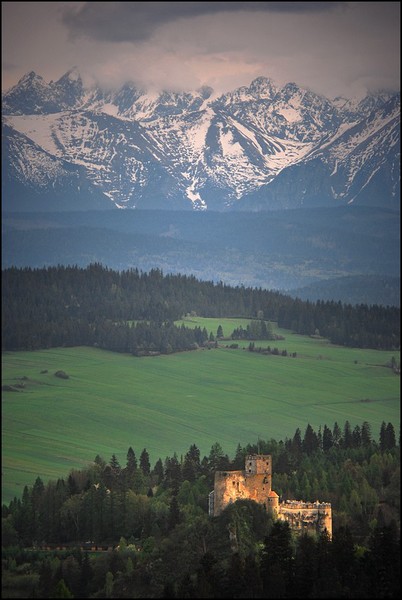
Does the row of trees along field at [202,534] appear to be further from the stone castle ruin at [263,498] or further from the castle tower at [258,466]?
the castle tower at [258,466]

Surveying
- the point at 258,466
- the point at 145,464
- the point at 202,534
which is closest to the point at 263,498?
the point at 258,466

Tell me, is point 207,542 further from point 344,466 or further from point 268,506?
point 344,466

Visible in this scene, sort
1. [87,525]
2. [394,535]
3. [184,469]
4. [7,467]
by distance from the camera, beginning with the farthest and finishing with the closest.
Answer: [7,467] → [184,469] → [87,525] → [394,535]

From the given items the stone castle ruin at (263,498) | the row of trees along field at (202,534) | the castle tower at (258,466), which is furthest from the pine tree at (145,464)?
the stone castle ruin at (263,498)

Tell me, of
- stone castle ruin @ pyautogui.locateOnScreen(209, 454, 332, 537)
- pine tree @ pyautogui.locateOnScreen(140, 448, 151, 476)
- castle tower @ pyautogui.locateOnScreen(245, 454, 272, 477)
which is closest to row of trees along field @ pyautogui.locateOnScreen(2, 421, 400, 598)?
pine tree @ pyautogui.locateOnScreen(140, 448, 151, 476)

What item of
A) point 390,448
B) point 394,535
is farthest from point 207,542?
point 390,448

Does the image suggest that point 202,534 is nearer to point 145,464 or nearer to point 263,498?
point 263,498

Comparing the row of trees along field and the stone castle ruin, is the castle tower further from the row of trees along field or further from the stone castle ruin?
the row of trees along field

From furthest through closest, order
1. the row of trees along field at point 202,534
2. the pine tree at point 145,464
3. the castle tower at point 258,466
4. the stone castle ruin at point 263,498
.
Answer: the pine tree at point 145,464 < the castle tower at point 258,466 < the stone castle ruin at point 263,498 < the row of trees along field at point 202,534
